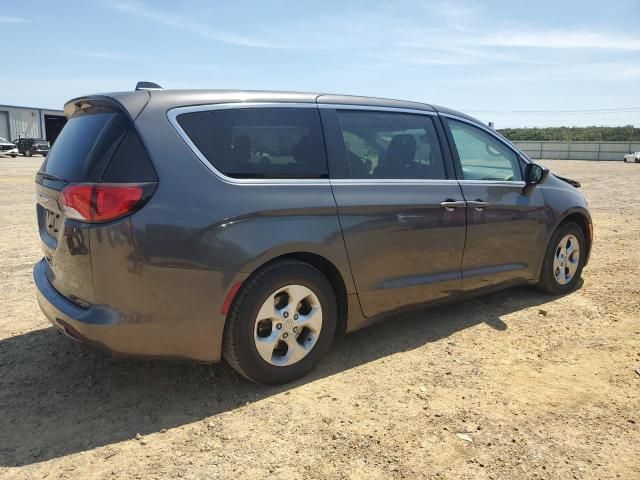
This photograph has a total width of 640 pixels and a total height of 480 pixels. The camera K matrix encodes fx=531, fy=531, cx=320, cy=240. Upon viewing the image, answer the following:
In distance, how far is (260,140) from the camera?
3.24 metres

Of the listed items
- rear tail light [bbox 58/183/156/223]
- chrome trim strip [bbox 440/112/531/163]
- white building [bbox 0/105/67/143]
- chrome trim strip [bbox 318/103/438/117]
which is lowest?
rear tail light [bbox 58/183/156/223]

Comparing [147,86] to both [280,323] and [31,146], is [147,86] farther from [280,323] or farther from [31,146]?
[31,146]

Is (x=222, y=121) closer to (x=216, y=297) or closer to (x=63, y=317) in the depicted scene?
(x=216, y=297)

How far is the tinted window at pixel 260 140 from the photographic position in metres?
3.06

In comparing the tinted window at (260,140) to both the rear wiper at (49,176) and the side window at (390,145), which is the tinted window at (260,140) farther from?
the rear wiper at (49,176)

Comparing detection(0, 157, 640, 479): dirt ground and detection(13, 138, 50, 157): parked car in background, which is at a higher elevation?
detection(13, 138, 50, 157): parked car in background

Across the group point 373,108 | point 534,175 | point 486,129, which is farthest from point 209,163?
point 534,175

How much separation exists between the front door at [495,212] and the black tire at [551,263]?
0.15m

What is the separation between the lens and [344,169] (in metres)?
3.56

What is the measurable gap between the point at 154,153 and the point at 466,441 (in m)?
2.25

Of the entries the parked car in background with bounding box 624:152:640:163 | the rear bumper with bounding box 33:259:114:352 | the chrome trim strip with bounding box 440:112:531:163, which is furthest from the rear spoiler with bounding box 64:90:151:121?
the parked car in background with bounding box 624:152:640:163

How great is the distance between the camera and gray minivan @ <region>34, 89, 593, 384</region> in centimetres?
283

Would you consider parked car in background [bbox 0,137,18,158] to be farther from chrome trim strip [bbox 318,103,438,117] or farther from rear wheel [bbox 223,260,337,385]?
rear wheel [bbox 223,260,337,385]

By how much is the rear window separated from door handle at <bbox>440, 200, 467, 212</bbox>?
2.31m
